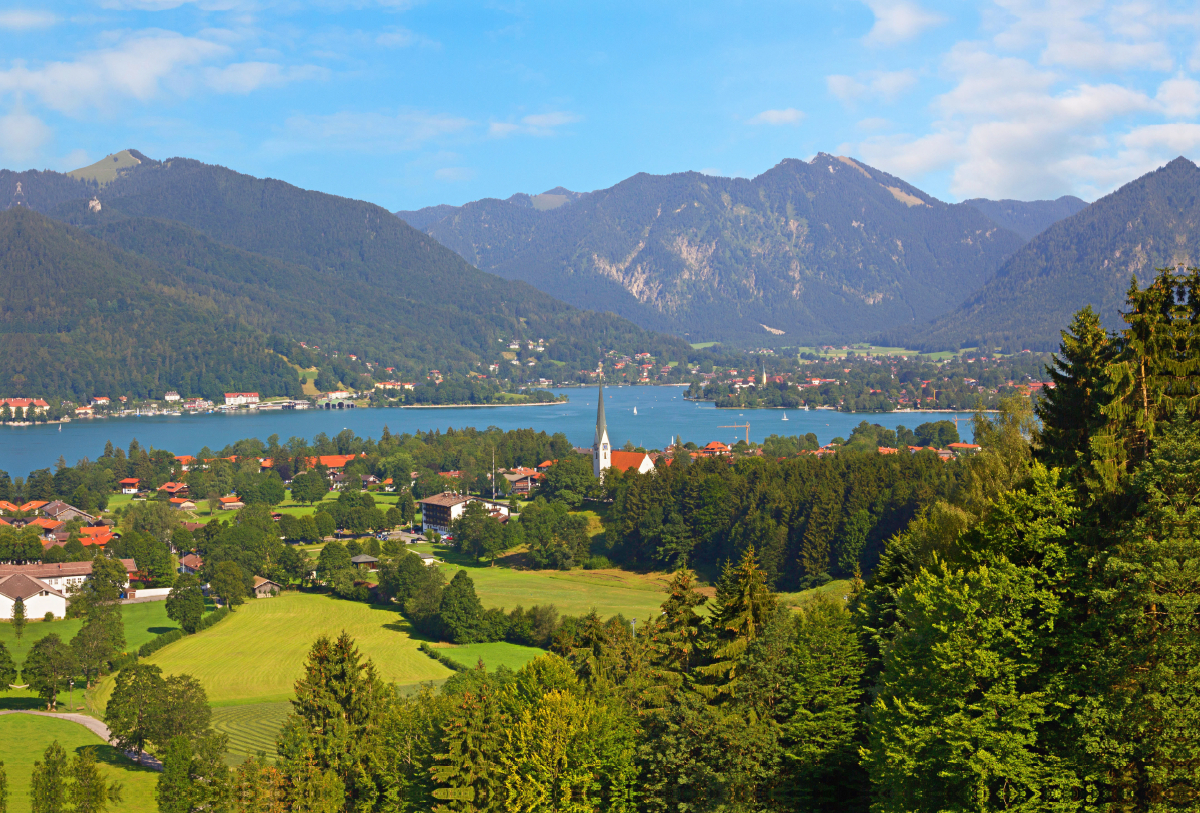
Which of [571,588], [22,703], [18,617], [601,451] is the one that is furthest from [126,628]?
[601,451]

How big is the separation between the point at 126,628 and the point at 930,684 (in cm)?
3622

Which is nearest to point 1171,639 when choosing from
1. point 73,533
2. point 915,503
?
point 915,503

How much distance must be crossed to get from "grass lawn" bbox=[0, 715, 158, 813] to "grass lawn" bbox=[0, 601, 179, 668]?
835 centimetres

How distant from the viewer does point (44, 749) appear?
83.3 ft

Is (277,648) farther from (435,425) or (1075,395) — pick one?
(435,425)

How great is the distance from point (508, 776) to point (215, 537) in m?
41.4

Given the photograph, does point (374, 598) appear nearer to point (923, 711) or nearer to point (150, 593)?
point (150, 593)

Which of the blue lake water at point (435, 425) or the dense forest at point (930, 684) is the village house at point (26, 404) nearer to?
the blue lake water at point (435, 425)

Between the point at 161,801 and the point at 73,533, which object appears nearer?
the point at 161,801

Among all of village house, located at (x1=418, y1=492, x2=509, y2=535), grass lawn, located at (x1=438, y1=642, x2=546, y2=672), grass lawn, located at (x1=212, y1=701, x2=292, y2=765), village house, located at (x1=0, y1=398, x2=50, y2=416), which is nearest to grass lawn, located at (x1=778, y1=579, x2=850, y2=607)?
grass lawn, located at (x1=438, y1=642, x2=546, y2=672)

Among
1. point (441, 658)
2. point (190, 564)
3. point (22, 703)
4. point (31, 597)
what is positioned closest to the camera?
point (22, 703)

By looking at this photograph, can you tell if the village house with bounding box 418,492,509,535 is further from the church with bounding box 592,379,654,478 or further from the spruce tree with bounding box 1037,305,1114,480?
the spruce tree with bounding box 1037,305,1114,480

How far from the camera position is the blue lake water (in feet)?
349

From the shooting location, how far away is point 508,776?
48.6ft
